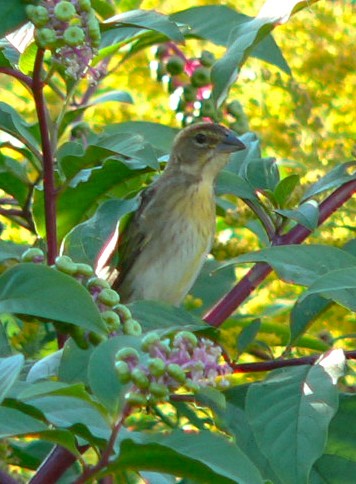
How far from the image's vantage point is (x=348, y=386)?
86.5 inches

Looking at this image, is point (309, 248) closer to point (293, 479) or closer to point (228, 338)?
point (293, 479)

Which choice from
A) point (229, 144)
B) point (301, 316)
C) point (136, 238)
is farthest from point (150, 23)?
point (136, 238)

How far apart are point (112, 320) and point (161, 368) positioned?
7.6 inches

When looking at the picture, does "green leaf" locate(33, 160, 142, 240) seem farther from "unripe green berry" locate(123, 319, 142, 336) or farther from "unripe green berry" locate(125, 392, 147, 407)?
"unripe green berry" locate(125, 392, 147, 407)

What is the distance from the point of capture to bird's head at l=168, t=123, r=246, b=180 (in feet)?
10.7

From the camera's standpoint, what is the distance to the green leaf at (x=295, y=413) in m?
1.43

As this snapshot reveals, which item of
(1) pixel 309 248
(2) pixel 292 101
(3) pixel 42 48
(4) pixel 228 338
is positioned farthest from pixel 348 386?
(3) pixel 42 48

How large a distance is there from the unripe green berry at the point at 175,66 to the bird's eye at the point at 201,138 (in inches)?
29.4

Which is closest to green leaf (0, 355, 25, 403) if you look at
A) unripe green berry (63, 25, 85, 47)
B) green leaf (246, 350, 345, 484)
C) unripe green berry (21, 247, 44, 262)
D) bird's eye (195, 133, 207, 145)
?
unripe green berry (21, 247, 44, 262)

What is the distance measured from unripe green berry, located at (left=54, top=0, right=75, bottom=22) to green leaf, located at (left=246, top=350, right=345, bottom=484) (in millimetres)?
545

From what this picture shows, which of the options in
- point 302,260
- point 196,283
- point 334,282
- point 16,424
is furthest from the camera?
point 196,283

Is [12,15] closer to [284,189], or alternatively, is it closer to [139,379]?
[284,189]

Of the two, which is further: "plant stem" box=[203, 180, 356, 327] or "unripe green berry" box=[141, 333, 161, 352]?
"plant stem" box=[203, 180, 356, 327]

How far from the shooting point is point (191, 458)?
1.20 meters
